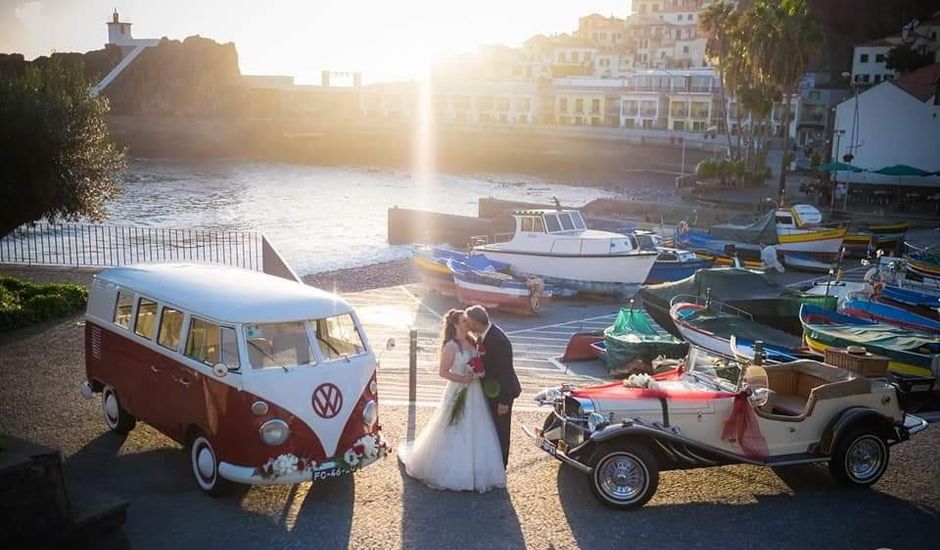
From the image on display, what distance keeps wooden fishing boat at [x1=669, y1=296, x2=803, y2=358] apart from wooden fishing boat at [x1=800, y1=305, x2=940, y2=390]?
0.62 metres

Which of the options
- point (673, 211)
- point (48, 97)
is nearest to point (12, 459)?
point (48, 97)

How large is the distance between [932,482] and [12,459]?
9.40 metres

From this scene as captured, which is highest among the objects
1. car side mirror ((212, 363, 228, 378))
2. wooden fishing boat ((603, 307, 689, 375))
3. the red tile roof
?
the red tile roof

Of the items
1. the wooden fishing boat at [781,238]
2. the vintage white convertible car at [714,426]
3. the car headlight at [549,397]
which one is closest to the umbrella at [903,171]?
the wooden fishing boat at [781,238]

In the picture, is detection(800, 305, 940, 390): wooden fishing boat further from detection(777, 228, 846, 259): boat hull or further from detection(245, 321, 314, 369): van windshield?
detection(777, 228, 846, 259): boat hull

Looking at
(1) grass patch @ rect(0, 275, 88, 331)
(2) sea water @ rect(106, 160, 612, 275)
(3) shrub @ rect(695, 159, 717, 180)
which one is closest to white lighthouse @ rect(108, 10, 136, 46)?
(2) sea water @ rect(106, 160, 612, 275)

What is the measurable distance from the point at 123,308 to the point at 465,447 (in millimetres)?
4537

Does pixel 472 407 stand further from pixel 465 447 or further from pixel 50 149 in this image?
pixel 50 149

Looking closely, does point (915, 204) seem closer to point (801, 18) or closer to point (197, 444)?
point (801, 18)

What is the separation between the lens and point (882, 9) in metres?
80.2

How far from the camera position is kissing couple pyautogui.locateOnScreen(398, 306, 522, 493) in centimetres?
845

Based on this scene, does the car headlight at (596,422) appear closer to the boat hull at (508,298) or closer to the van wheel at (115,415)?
the van wheel at (115,415)

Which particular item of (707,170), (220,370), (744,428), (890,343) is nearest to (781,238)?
(890,343)

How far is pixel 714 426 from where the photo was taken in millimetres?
8508
